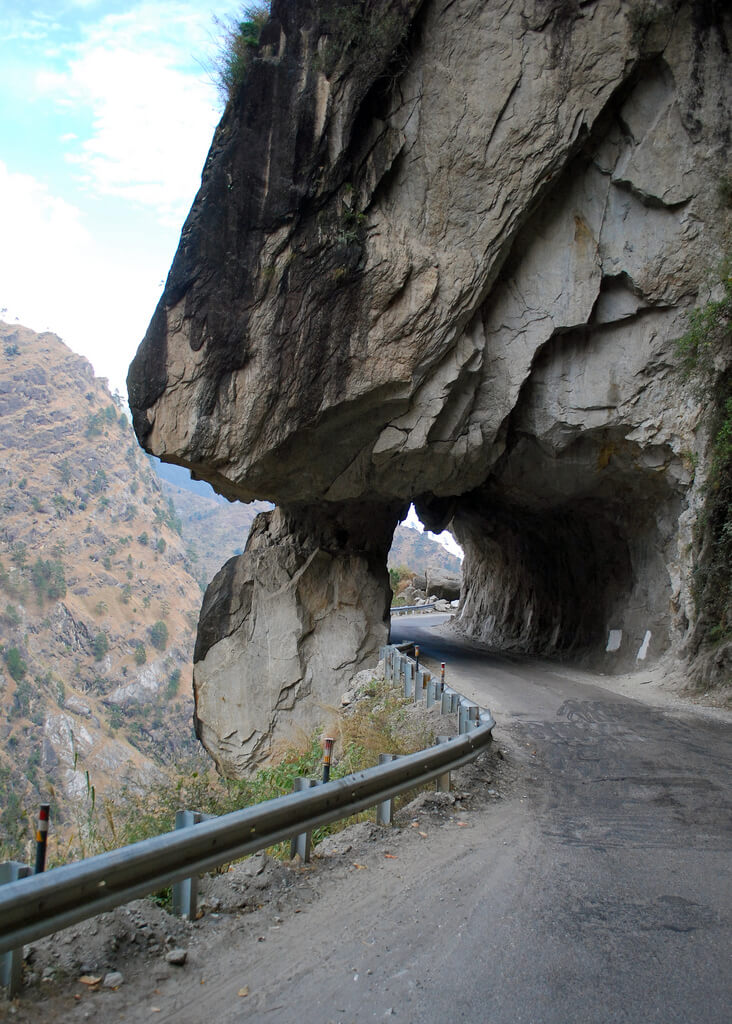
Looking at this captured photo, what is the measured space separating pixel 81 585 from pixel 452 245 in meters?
95.4

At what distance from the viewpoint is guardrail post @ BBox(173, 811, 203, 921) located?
151 inches

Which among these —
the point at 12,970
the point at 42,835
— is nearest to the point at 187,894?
the point at 42,835

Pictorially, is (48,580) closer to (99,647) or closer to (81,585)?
(81,585)

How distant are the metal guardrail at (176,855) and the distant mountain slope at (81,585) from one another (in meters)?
55.0

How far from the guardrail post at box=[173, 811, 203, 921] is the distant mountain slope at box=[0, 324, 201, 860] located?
55.8m

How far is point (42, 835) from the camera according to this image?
352 cm

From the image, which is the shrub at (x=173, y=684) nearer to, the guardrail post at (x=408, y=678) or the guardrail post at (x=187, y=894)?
the guardrail post at (x=408, y=678)

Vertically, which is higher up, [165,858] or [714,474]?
[714,474]

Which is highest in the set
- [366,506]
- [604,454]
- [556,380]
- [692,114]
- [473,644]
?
[692,114]

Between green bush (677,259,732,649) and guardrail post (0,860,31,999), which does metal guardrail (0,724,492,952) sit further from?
green bush (677,259,732,649)

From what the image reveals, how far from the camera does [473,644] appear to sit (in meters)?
27.5

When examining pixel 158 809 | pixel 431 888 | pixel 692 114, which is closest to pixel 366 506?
pixel 692 114

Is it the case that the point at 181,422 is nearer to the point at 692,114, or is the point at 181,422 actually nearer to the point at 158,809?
the point at 158,809

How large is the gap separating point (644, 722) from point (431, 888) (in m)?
7.29
